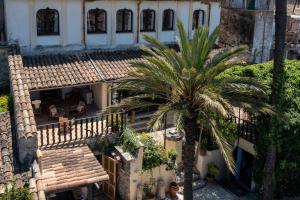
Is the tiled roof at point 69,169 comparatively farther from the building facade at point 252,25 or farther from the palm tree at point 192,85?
the building facade at point 252,25

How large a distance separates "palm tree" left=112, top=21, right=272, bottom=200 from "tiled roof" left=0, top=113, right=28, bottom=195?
480 centimetres

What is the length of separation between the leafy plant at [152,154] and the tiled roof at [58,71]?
15.6 ft

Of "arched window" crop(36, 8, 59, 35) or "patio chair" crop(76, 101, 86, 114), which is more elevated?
"arched window" crop(36, 8, 59, 35)

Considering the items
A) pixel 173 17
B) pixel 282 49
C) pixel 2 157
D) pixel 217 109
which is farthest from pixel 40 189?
pixel 173 17

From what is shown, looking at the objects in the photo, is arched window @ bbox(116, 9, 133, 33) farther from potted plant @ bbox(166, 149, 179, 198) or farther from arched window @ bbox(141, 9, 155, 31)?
potted plant @ bbox(166, 149, 179, 198)

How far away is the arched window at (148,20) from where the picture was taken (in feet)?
85.5

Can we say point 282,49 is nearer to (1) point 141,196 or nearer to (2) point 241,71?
(2) point 241,71

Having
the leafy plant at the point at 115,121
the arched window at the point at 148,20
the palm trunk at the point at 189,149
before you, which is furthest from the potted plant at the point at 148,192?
the arched window at the point at 148,20

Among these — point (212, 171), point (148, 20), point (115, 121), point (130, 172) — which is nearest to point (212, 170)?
point (212, 171)

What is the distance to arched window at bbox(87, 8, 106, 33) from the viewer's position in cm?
2431

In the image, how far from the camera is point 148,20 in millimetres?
26344

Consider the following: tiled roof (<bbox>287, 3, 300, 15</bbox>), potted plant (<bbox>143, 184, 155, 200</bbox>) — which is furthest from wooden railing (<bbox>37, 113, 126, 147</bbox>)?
tiled roof (<bbox>287, 3, 300, 15</bbox>)

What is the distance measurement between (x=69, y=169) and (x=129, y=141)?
133 inches

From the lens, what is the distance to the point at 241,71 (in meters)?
20.4
